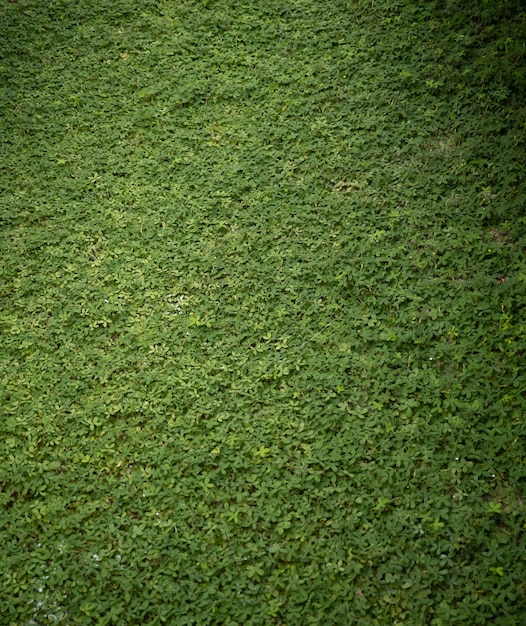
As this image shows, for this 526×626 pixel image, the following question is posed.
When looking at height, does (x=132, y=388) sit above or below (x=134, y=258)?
below

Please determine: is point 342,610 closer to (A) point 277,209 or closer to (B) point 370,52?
(A) point 277,209

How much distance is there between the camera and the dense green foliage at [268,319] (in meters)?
2.66

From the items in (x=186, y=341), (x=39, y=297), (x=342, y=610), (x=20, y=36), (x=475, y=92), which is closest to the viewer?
(x=342, y=610)

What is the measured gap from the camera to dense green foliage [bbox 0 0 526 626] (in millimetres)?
2662

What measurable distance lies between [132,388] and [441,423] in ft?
5.84

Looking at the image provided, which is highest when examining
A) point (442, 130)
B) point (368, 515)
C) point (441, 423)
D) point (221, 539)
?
point (442, 130)

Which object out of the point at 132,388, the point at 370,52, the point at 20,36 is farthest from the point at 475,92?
the point at 20,36

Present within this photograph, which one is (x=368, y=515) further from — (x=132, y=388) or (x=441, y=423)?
(x=132, y=388)

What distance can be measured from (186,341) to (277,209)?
3.89ft

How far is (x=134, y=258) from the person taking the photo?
3.89m

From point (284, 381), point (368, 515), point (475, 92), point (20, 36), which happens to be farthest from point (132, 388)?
point (20, 36)

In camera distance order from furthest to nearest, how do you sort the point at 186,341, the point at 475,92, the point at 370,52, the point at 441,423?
the point at 370,52, the point at 475,92, the point at 186,341, the point at 441,423

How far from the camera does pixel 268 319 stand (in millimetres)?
3479

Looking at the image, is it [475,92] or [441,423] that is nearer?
[441,423]
